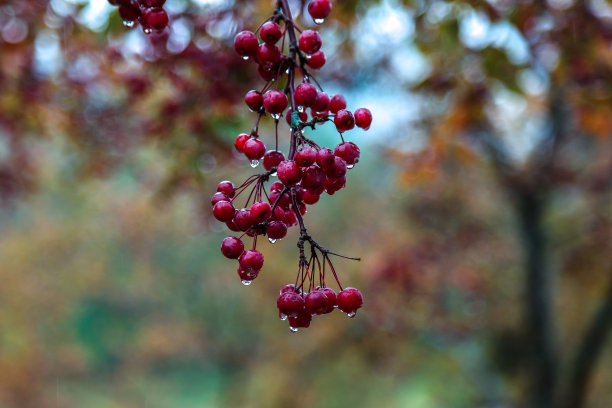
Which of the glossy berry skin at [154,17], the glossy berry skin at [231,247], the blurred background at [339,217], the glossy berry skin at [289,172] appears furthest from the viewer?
the blurred background at [339,217]

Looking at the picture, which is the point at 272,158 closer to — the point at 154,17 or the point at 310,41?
the point at 310,41

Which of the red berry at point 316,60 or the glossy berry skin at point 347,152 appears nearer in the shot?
the glossy berry skin at point 347,152

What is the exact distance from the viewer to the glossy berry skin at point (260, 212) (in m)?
0.70

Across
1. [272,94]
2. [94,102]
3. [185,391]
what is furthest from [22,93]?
[185,391]

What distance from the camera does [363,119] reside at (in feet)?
2.64

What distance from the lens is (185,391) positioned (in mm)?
12766

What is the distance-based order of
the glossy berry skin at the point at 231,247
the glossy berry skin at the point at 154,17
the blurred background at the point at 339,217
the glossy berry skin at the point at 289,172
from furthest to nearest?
1. the blurred background at the point at 339,217
2. the glossy berry skin at the point at 154,17
3. the glossy berry skin at the point at 231,247
4. the glossy berry skin at the point at 289,172

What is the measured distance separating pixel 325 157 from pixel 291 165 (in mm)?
53

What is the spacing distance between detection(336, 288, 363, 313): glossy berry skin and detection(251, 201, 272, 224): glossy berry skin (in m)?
0.18

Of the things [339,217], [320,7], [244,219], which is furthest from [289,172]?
[339,217]

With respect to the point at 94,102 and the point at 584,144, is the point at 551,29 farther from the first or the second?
the point at 584,144

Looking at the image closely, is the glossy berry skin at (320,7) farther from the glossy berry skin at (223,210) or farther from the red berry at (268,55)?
the glossy berry skin at (223,210)

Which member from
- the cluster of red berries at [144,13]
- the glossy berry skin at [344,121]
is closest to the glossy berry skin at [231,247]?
the glossy berry skin at [344,121]

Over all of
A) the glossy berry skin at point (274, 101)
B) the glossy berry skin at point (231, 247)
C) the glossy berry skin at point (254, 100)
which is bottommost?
the glossy berry skin at point (231, 247)
